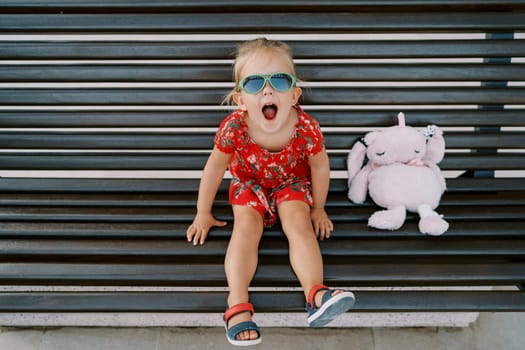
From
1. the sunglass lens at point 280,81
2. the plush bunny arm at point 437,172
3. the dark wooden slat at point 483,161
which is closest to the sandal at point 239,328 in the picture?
the sunglass lens at point 280,81

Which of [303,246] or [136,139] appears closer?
[303,246]

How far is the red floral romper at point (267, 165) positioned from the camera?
1.81 meters

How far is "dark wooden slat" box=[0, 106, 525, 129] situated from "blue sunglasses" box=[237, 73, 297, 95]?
387 mm

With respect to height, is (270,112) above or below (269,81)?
below

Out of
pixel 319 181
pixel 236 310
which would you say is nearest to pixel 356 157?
pixel 319 181

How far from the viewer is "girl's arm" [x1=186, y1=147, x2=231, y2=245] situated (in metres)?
1.73

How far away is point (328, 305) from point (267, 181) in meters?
0.63

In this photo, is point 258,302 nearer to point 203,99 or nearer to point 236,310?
point 236,310

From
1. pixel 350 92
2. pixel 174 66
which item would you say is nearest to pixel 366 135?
pixel 350 92

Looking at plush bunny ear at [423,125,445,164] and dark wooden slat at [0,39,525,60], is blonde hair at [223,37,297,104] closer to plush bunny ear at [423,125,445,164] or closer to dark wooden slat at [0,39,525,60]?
dark wooden slat at [0,39,525,60]

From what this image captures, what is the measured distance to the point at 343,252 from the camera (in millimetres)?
1672

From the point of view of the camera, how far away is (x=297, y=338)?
2305mm

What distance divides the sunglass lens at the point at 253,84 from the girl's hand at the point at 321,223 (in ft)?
1.72

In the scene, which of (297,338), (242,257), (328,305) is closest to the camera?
(328,305)
